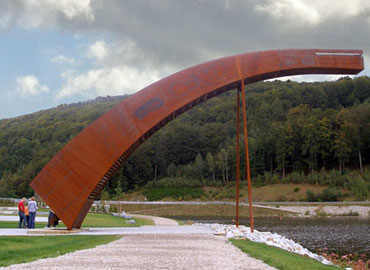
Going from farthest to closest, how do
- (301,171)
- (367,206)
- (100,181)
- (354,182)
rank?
(301,171), (354,182), (367,206), (100,181)

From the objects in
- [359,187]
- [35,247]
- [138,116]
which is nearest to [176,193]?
[359,187]

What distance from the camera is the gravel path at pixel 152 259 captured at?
6.91 m

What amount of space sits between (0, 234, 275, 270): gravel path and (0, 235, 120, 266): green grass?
467mm

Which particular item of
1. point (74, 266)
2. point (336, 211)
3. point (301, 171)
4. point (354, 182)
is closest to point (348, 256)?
point (74, 266)

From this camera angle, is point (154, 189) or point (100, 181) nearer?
point (100, 181)

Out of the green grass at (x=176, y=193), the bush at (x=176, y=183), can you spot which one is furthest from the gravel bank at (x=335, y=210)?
the bush at (x=176, y=183)

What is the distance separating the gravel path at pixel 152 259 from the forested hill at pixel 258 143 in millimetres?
40681

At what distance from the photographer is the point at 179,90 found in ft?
47.9

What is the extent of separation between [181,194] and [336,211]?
2926cm

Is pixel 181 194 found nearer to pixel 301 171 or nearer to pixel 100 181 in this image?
pixel 301 171

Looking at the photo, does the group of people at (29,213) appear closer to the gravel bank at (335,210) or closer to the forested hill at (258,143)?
the forested hill at (258,143)

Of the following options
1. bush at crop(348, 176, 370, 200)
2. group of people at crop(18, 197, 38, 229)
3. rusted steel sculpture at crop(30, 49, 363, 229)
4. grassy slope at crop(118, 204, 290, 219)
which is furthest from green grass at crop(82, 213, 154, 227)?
bush at crop(348, 176, 370, 200)

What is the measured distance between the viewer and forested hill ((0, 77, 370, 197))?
65.8 m

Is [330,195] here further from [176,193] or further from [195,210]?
[176,193]
